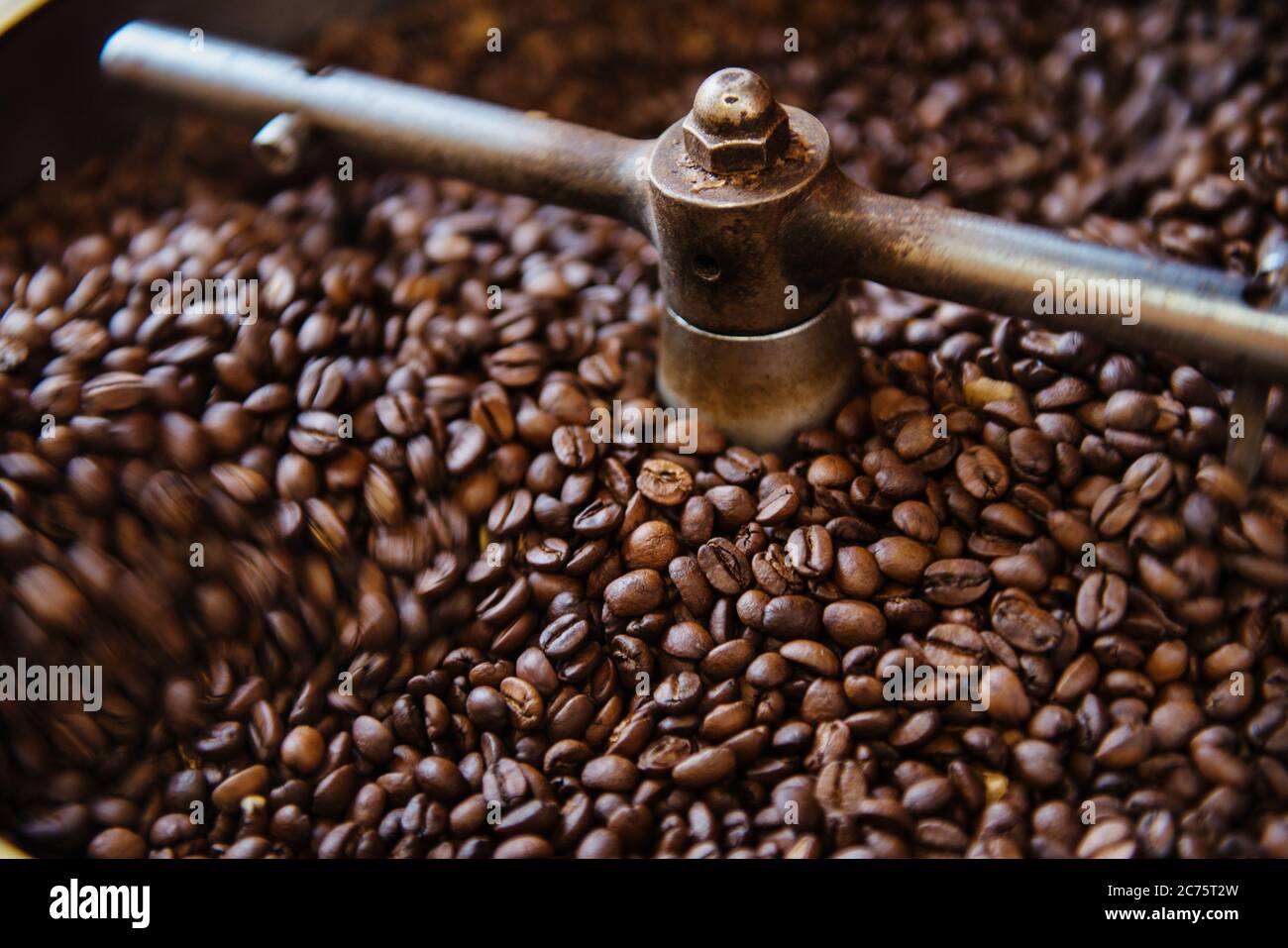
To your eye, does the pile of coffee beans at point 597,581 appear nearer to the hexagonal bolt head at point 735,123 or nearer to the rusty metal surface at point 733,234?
the rusty metal surface at point 733,234

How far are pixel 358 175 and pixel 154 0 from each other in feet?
1.27

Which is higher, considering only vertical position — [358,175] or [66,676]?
[358,175]

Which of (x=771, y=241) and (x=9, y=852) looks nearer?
(x=9, y=852)

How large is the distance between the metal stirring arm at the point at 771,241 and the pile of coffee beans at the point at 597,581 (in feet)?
0.42

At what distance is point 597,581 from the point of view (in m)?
1.30

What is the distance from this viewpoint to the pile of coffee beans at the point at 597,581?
45.4 inches

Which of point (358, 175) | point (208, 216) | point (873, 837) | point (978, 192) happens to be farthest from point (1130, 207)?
point (208, 216)

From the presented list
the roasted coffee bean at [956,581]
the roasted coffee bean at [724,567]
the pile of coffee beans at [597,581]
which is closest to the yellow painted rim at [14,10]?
the pile of coffee beans at [597,581]

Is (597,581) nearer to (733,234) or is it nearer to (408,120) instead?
(733,234)

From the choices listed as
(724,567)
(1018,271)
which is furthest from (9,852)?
(1018,271)

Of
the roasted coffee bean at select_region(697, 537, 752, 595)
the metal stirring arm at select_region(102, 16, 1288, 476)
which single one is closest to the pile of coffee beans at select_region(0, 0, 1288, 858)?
the roasted coffee bean at select_region(697, 537, 752, 595)

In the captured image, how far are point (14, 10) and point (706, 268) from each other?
1071 millimetres
